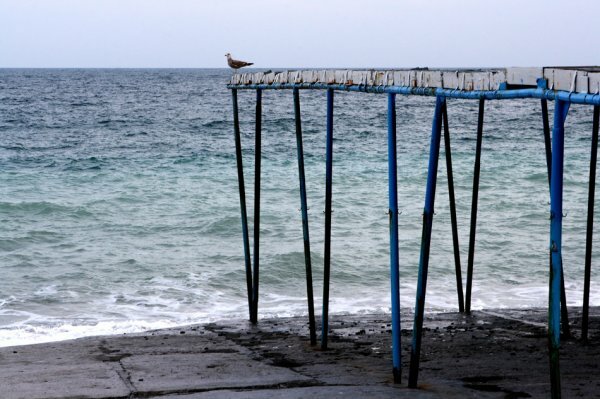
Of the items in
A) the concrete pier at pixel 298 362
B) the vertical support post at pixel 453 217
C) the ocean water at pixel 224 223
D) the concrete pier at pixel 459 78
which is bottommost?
the ocean water at pixel 224 223

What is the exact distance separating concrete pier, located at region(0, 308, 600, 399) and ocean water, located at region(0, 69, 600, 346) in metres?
1.52

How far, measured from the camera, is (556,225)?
14.3ft

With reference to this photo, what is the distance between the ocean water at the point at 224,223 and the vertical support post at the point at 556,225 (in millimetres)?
6824

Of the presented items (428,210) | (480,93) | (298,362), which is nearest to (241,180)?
(298,362)

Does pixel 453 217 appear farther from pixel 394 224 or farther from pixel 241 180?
pixel 394 224

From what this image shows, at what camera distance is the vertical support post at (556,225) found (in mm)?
4234

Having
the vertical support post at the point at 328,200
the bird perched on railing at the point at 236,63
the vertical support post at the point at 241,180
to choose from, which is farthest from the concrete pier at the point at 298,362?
the bird perched on railing at the point at 236,63

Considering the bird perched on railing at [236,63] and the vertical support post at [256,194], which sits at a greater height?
the bird perched on railing at [236,63]

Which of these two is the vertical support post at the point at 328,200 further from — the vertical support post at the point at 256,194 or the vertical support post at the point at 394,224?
the vertical support post at the point at 256,194

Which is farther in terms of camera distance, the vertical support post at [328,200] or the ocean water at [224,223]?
the ocean water at [224,223]

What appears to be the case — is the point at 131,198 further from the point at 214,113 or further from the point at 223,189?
the point at 214,113

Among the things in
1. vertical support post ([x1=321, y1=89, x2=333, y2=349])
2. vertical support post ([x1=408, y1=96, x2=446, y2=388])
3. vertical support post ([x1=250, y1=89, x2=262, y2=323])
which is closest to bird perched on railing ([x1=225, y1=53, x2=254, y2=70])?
vertical support post ([x1=250, y1=89, x2=262, y2=323])

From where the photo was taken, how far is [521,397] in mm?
5867

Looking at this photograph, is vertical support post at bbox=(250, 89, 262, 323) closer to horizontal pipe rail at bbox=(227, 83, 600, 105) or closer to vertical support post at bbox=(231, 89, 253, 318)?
vertical support post at bbox=(231, 89, 253, 318)
